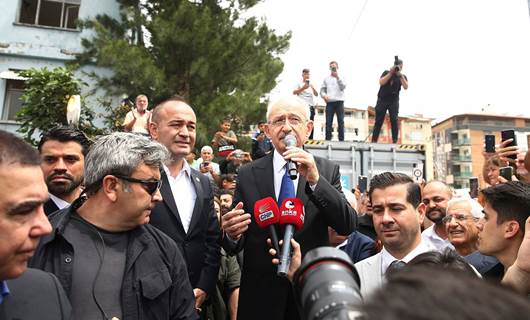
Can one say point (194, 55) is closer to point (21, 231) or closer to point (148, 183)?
point (148, 183)

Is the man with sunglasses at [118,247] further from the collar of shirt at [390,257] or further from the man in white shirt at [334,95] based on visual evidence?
the man in white shirt at [334,95]

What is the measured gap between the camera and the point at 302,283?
31.7 inches

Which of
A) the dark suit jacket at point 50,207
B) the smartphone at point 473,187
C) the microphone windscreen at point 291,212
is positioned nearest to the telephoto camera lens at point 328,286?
the microphone windscreen at point 291,212

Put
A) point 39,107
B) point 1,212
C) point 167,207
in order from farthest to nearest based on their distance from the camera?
point 39,107
point 167,207
point 1,212

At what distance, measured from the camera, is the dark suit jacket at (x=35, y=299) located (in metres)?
1.47

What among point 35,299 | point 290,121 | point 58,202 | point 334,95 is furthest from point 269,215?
point 334,95

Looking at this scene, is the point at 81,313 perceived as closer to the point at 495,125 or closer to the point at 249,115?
the point at 249,115

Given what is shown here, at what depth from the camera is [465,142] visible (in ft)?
226

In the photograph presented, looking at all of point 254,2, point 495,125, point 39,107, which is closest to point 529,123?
point 495,125

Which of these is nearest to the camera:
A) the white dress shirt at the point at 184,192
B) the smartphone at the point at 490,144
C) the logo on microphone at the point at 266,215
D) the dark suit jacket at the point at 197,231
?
the logo on microphone at the point at 266,215

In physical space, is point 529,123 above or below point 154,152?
above

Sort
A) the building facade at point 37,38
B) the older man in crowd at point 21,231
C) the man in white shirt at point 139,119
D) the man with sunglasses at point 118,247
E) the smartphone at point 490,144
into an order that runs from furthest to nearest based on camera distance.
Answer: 1. the building facade at point 37,38
2. the man in white shirt at point 139,119
3. the smartphone at point 490,144
4. the man with sunglasses at point 118,247
5. the older man in crowd at point 21,231

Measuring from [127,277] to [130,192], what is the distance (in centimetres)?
40

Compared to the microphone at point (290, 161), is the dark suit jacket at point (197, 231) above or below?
below
